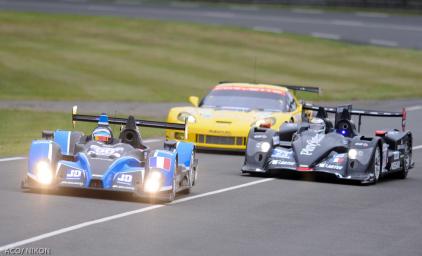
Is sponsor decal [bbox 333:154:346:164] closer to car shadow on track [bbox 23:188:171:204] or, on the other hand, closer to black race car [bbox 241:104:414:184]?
black race car [bbox 241:104:414:184]

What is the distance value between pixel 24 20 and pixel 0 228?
37336mm

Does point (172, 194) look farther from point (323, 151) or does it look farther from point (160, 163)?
point (323, 151)

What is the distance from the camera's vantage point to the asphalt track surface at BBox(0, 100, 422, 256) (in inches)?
443

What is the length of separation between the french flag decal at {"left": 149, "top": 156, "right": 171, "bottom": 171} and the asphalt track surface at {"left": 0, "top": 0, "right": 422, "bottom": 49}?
34.6m

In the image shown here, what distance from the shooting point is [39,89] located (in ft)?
111

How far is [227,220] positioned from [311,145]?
14.7 ft

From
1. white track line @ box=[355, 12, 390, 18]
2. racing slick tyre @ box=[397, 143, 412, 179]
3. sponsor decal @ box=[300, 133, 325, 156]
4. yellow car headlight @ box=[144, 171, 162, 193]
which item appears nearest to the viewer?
yellow car headlight @ box=[144, 171, 162, 193]

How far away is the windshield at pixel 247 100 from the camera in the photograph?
2278 centimetres

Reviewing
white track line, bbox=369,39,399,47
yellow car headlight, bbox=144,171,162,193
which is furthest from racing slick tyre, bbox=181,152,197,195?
white track line, bbox=369,39,399,47

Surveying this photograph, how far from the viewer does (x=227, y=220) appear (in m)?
13.0

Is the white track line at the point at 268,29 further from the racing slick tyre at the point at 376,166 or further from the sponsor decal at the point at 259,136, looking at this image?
the racing slick tyre at the point at 376,166

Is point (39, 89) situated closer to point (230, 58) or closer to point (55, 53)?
point (55, 53)

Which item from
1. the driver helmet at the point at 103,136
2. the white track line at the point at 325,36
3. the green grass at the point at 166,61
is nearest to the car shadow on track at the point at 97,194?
the driver helmet at the point at 103,136

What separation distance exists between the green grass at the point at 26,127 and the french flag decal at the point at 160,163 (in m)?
6.35
